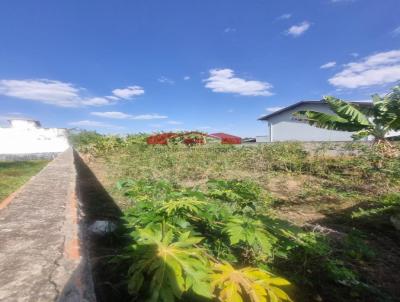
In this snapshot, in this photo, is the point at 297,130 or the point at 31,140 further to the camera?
the point at 297,130

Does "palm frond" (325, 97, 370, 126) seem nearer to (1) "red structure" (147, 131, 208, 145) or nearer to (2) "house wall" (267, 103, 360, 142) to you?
(1) "red structure" (147, 131, 208, 145)

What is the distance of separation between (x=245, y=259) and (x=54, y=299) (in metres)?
1.96

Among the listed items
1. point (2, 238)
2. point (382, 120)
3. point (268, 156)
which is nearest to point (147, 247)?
point (2, 238)

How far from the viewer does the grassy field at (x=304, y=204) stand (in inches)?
91.8

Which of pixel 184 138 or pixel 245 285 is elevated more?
pixel 184 138

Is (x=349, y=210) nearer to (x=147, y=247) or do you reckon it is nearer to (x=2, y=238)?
(x=147, y=247)

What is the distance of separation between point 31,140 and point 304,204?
932 inches

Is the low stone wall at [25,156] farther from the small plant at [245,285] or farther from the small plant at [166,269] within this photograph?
the small plant at [245,285]

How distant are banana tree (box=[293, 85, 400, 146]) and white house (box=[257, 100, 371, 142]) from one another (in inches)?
497

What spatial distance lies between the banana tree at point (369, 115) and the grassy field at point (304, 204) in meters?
0.67

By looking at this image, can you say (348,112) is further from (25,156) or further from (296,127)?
(25,156)

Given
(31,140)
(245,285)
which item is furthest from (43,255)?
(31,140)

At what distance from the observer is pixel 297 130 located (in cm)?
2477

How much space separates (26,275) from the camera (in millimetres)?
1084
